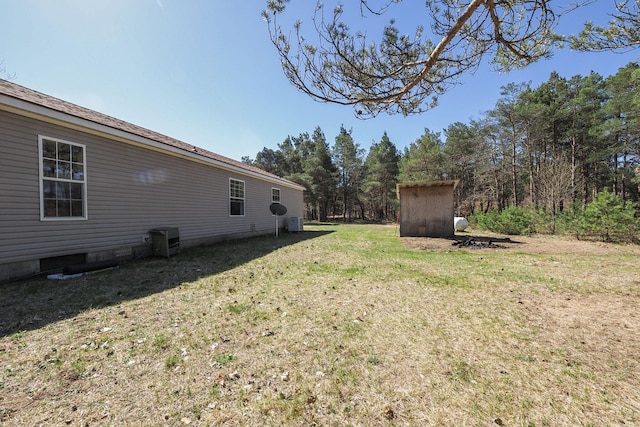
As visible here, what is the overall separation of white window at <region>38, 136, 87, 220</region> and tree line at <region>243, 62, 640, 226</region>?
685 inches

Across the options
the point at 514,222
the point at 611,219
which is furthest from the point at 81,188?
the point at 514,222

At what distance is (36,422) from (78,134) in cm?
581

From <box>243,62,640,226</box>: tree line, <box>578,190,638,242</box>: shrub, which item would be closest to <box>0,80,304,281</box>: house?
<box>578,190,638,242</box>: shrub

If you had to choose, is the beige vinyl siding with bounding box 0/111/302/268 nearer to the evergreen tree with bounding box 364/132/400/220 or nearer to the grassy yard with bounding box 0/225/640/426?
the grassy yard with bounding box 0/225/640/426

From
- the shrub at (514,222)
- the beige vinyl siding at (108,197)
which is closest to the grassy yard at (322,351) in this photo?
the beige vinyl siding at (108,197)

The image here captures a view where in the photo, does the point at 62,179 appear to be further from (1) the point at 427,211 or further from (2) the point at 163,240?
(1) the point at 427,211

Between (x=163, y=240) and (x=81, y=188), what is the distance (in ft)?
6.72

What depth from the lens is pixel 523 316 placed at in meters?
3.14

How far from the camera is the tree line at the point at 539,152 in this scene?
14406 mm

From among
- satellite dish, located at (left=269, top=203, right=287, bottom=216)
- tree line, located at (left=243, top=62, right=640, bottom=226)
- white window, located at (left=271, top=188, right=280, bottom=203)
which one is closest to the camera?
satellite dish, located at (left=269, top=203, right=287, bottom=216)

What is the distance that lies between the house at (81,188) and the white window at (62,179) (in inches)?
0.6

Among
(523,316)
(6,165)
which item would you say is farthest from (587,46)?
(6,165)

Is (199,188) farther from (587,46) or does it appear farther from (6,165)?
(587,46)

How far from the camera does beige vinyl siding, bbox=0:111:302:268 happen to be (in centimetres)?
439
